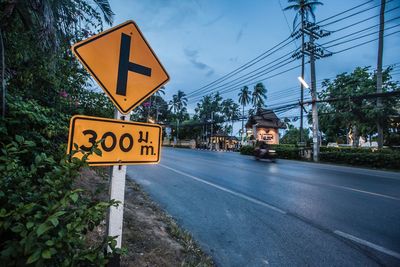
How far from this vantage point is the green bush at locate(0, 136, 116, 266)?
1.11 m

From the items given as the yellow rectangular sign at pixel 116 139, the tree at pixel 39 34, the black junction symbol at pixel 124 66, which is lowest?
the yellow rectangular sign at pixel 116 139

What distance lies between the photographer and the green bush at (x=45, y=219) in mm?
1105

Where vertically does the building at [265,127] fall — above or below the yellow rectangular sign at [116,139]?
above

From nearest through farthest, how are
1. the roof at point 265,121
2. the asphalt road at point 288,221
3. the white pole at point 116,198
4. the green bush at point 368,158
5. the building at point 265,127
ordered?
1. the white pole at point 116,198
2. the asphalt road at point 288,221
3. the green bush at point 368,158
4. the building at point 265,127
5. the roof at point 265,121

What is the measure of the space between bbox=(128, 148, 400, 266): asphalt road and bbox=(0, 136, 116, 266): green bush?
2.39 meters

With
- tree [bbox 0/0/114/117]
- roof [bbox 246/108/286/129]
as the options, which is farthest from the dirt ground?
roof [bbox 246/108/286/129]

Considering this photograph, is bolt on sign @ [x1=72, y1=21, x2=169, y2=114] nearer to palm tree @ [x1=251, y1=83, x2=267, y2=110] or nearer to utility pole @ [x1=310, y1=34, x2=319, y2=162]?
utility pole @ [x1=310, y1=34, x2=319, y2=162]

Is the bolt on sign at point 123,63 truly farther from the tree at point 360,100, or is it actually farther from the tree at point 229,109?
the tree at point 229,109

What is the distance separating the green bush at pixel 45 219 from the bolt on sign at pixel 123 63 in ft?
2.71

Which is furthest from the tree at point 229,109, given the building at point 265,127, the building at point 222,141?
the building at point 265,127

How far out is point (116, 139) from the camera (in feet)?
6.39

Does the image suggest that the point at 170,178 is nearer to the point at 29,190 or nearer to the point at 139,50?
the point at 139,50

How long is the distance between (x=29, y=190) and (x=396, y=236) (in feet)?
17.0

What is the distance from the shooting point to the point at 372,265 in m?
3.18
